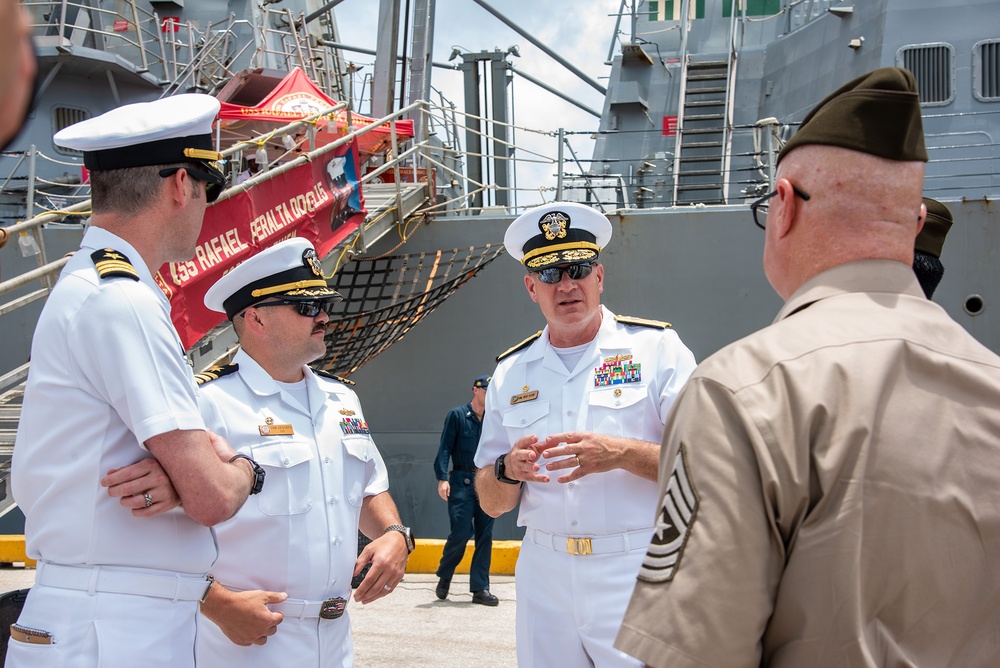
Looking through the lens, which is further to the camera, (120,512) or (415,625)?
(415,625)

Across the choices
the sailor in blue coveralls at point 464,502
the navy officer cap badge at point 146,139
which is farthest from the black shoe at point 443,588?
the navy officer cap badge at point 146,139

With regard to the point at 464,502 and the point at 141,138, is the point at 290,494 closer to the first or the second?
the point at 141,138

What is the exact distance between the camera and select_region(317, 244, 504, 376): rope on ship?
8.45 meters

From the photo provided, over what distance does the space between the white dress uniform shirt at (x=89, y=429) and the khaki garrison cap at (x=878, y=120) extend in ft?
4.25

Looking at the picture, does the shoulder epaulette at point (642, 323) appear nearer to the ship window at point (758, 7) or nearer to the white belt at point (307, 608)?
the white belt at point (307, 608)

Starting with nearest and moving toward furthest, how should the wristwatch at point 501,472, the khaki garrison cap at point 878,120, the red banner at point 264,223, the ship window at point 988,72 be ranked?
1. the khaki garrison cap at point 878,120
2. the wristwatch at point 501,472
3. the red banner at point 264,223
4. the ship window at point 988,72

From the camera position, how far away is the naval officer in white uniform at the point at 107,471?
1.94 meters

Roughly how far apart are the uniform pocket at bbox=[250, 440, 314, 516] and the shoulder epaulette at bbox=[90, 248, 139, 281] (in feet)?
2.86

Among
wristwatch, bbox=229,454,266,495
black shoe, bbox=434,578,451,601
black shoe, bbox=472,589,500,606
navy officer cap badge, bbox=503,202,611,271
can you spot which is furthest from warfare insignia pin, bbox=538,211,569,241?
black shoe, bbox=434,578,451,601

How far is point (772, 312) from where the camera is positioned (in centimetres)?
924

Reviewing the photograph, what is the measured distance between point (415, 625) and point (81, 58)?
1043cm

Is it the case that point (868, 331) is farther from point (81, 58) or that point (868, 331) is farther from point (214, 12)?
point (214, 12)

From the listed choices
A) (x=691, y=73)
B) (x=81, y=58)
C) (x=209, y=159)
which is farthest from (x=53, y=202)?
(x=209, y=159)

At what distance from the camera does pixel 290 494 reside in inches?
109
